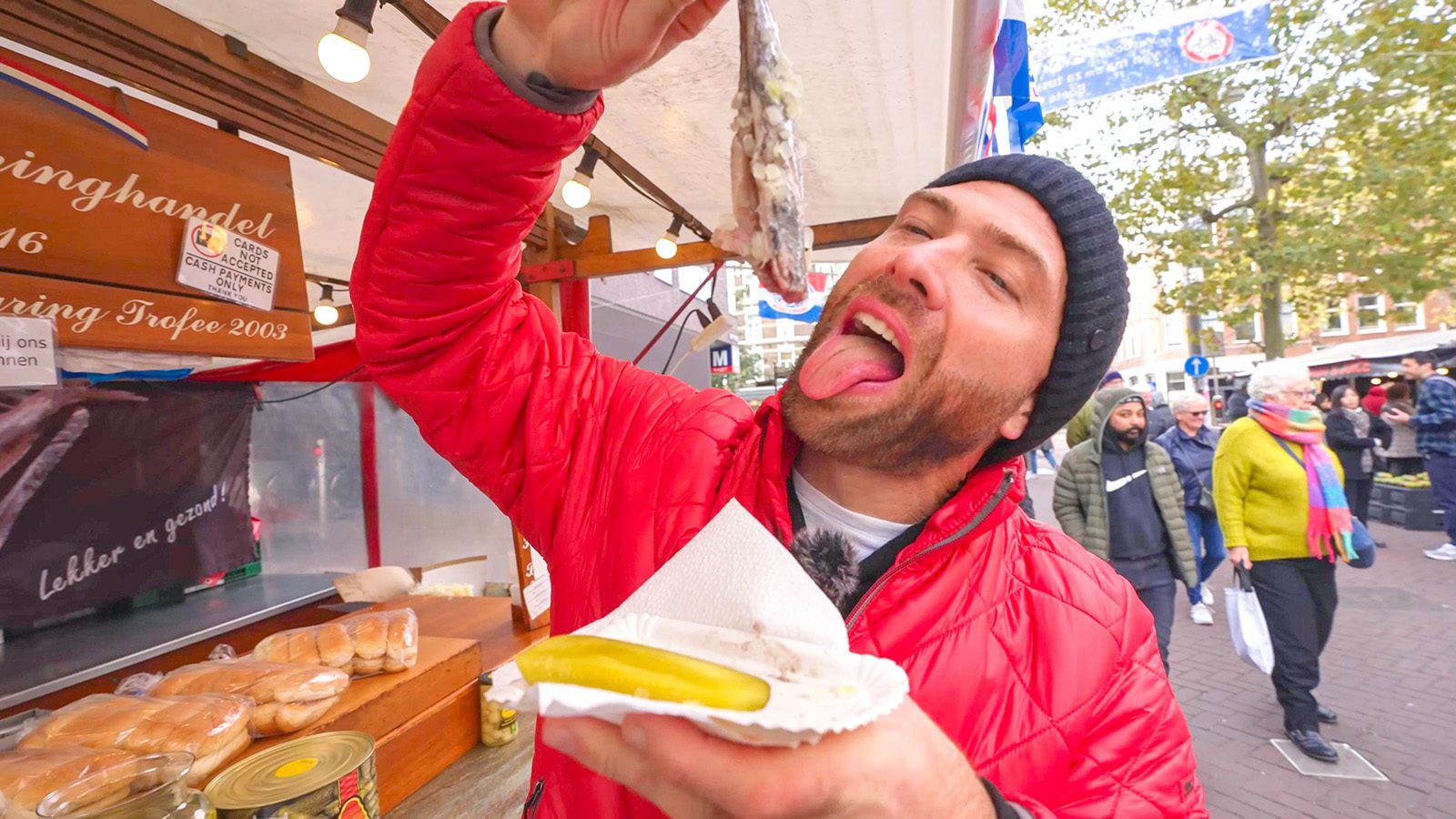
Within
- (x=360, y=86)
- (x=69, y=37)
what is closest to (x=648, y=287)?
(x=360, y=86)

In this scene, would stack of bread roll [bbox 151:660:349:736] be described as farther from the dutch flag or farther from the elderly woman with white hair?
the elderly woman with white hair

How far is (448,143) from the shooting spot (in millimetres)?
1160

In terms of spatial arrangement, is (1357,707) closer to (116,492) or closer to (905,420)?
(905,420)

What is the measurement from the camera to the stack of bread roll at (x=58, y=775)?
145 centimetres

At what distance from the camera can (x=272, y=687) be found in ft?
6.77

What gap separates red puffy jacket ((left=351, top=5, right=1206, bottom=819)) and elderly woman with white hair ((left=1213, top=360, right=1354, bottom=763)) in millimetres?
3879

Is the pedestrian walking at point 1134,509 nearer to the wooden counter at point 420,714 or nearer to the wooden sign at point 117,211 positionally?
the wooden counter at point 420,714

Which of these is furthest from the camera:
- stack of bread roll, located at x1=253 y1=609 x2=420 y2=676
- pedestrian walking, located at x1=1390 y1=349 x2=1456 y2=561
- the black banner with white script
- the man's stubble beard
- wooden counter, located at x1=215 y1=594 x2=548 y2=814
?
pedestrian walking, located at x1=1390 y1=349 x2=1456 y2=561

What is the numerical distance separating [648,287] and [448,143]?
44.0 feet

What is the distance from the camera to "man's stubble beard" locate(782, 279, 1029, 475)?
1.34 metres

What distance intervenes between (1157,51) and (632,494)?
18.5ft

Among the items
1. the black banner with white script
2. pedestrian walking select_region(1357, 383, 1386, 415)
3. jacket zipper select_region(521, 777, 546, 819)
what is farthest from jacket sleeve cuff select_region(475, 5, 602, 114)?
pedestrian walking select_region(1357, 383, 1386, 415)

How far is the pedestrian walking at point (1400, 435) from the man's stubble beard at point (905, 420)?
1358 cm

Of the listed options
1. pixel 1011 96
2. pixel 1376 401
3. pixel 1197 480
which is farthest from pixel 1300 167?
pixel 1011 96
